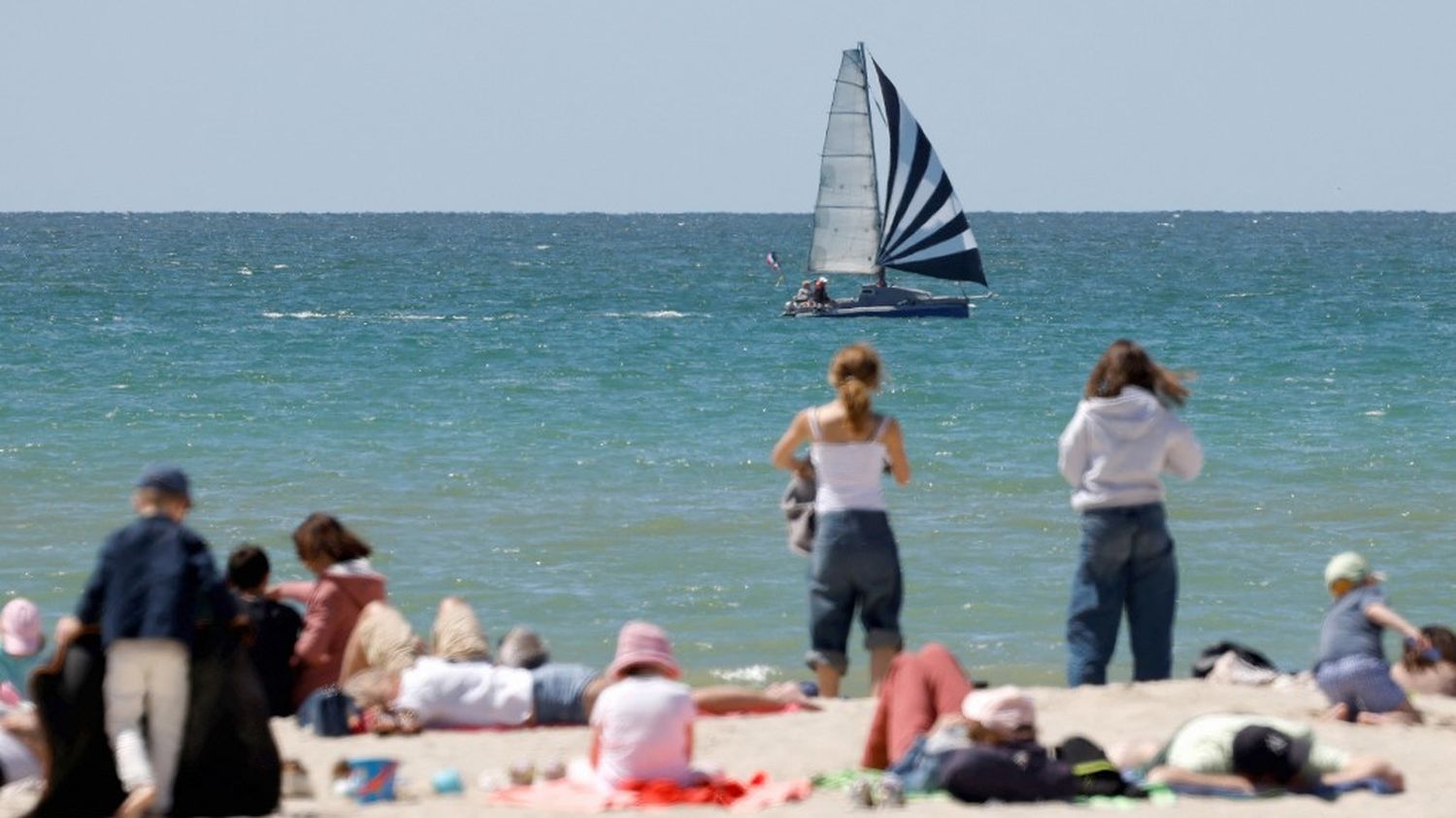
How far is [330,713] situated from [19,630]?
1345 mm

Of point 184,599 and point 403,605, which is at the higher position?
point 184,599

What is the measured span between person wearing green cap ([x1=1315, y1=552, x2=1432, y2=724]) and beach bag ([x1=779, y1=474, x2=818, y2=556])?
2001 mm

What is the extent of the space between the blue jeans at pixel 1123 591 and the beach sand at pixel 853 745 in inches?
5.4

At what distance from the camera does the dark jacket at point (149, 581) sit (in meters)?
6.12

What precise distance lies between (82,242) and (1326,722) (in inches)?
4402

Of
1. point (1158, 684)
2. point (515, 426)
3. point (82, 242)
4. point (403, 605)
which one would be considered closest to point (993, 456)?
point (515, 426)

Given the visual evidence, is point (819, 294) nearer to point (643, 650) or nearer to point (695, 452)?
point (695, 452)

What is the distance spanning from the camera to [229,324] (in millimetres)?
43719

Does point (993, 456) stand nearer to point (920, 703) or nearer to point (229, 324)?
point (920, 703)

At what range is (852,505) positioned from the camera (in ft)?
26.5

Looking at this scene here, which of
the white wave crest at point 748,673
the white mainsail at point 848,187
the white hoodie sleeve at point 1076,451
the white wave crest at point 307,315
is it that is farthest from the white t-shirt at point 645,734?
the white wave crest at point 307,315

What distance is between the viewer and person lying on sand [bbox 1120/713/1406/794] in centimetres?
698

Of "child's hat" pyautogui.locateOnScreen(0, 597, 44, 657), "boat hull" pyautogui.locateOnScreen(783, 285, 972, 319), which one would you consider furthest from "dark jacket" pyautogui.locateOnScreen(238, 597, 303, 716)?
"boat hull" pyautogui.locateOnScreen(783, 285, 972, 319)

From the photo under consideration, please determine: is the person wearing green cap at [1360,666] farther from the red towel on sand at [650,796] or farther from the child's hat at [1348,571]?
the red towel on sand at [650,796]
